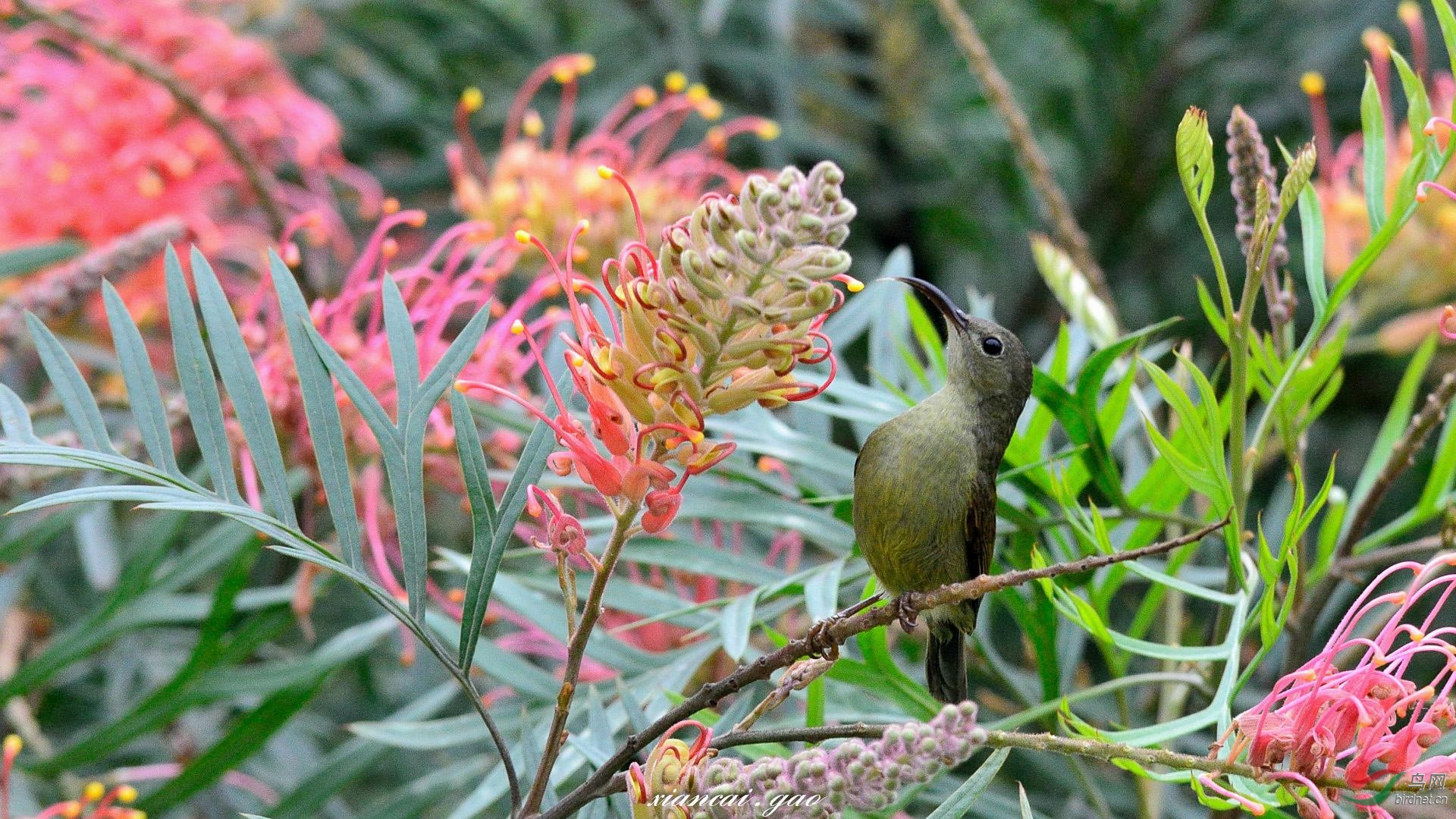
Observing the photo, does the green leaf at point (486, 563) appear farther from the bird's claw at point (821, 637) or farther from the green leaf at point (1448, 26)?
the green leaf at point (1448, 26)

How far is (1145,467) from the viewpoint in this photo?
1170 mm

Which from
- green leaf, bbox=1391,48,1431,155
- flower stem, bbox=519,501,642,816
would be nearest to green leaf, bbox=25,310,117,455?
flower stem, bbox=519,501,642,816

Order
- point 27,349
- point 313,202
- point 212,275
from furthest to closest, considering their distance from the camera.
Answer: point 313,202 < point 27,349 < point 212,275

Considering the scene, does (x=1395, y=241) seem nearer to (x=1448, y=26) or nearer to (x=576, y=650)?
(x=1448, y=26)

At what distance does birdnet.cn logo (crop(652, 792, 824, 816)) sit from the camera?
0.52 m

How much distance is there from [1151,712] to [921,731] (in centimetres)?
75

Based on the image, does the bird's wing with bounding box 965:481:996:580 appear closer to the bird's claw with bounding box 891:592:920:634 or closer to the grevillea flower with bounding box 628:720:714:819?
the bird's claw with bounding box 891:592:920:634

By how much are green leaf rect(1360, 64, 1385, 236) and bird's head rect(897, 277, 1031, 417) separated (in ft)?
0.78

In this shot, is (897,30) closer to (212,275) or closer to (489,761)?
(489,761)

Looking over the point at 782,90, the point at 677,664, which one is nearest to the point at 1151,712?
the point at 677,664

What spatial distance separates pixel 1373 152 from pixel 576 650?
59cm

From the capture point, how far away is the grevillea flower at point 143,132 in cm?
149

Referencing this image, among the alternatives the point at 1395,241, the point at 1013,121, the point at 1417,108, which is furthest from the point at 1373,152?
the point at 1395,241

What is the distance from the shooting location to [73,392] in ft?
2.08
